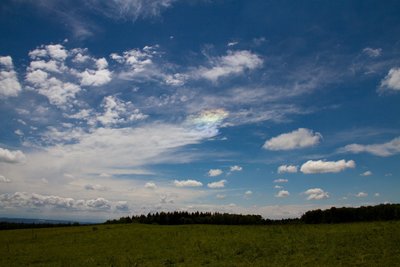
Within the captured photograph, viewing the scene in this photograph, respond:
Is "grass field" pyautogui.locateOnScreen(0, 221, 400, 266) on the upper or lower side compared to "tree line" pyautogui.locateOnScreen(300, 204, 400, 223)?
lower

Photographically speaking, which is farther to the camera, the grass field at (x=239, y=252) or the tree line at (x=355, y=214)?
the tree line at (x=355, y=214)

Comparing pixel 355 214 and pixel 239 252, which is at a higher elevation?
pixel 355 214

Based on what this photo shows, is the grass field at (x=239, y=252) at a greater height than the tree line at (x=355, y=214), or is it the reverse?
the tree line at (x=355, y=214)

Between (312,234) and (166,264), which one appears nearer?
(166,264)

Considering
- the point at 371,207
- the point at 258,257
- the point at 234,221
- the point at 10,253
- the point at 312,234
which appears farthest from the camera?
the point at 234,221

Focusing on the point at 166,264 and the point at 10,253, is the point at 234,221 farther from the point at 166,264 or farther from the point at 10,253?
the point at 166,264

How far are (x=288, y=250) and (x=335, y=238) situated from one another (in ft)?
21.9

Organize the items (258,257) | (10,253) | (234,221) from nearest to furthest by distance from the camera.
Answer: (258,257) < (10,253) < (234,221)

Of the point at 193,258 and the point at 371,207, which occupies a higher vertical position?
the point at 371,207

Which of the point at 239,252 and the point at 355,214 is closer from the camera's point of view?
the point at 239,252

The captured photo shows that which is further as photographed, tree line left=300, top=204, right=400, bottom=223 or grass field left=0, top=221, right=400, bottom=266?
tree line left=300, top=204, right=400, bottom=223

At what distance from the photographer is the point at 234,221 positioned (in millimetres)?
94625

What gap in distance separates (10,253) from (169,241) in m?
19.3

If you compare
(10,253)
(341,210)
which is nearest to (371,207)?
(341,210)
